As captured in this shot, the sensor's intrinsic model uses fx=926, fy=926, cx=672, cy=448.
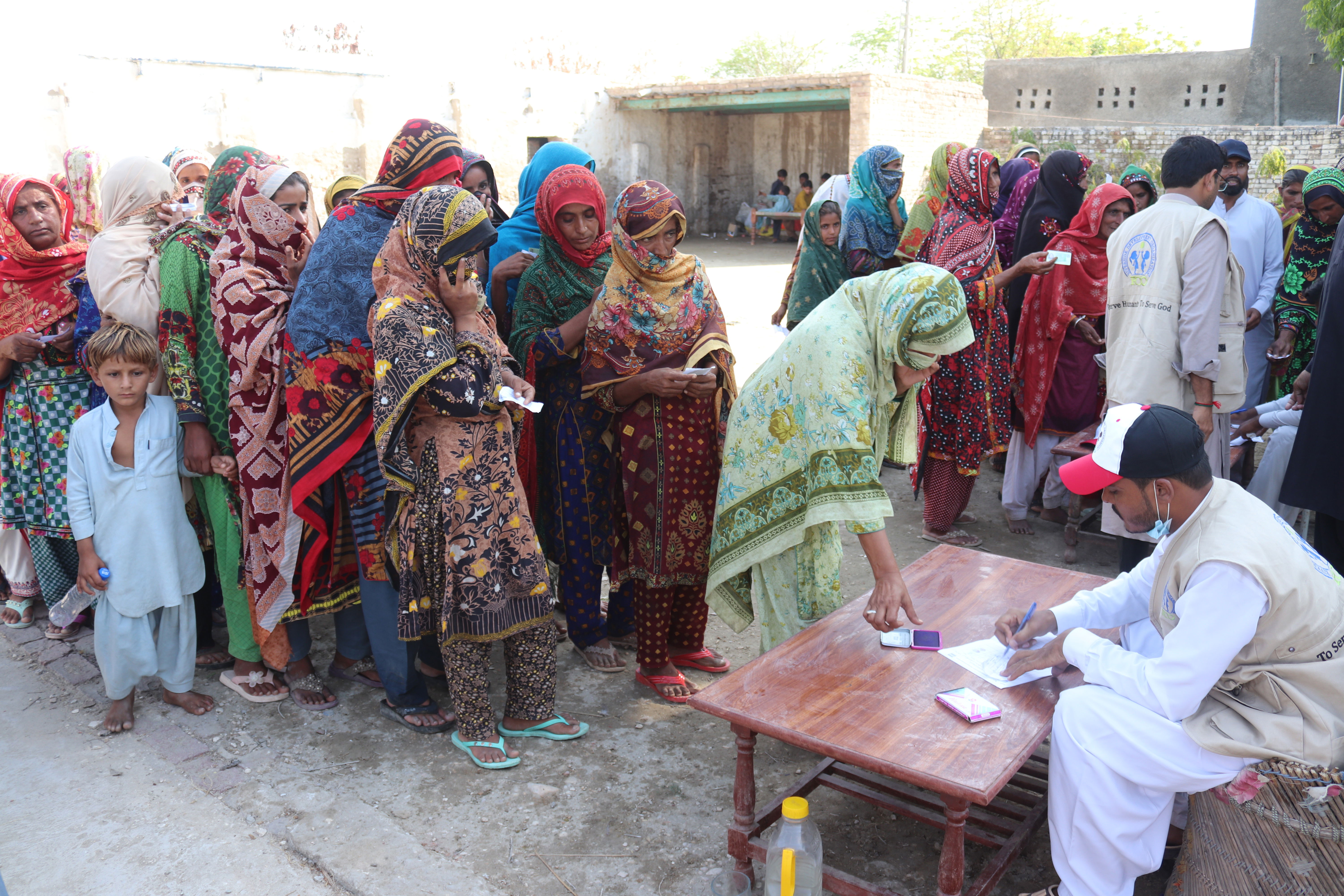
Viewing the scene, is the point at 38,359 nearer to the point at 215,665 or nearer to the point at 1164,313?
the point at 215,665

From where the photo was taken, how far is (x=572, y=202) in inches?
132

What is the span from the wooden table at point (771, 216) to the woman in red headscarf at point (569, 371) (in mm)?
16618

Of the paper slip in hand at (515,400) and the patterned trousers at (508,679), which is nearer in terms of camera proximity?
the paper slip in hand at (515,400)

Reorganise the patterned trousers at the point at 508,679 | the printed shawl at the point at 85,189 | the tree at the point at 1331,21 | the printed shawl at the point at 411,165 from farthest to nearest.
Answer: the tree at the point at 1331,21 < the printed shawl at the point at 85,189 < the printed shawl at the point at 411,165 < the patterned trousers at the point at 508,679

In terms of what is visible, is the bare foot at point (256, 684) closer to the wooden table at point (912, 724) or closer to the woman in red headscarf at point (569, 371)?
the woman in red headscarf at point (569, 371)

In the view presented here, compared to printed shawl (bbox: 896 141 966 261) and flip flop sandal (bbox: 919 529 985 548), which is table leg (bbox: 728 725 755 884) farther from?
printed shawl (bbox: 896 141 966 261)

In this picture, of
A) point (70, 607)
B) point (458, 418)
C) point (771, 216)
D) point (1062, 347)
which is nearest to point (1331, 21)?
point (771, 216)

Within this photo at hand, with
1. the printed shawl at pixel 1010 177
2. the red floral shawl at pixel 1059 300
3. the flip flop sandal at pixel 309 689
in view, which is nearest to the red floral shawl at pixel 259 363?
the flip flop sandal at pixel 309 689

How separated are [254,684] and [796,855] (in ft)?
7.48

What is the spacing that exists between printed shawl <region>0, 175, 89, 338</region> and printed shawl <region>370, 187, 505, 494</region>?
190 cm

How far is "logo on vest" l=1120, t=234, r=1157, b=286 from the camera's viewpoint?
150 inches

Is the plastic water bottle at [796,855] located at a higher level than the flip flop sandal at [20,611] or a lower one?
higher

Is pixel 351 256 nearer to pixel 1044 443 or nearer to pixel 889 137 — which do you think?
pixel 1044 443

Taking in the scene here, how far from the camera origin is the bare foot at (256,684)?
3484mm
